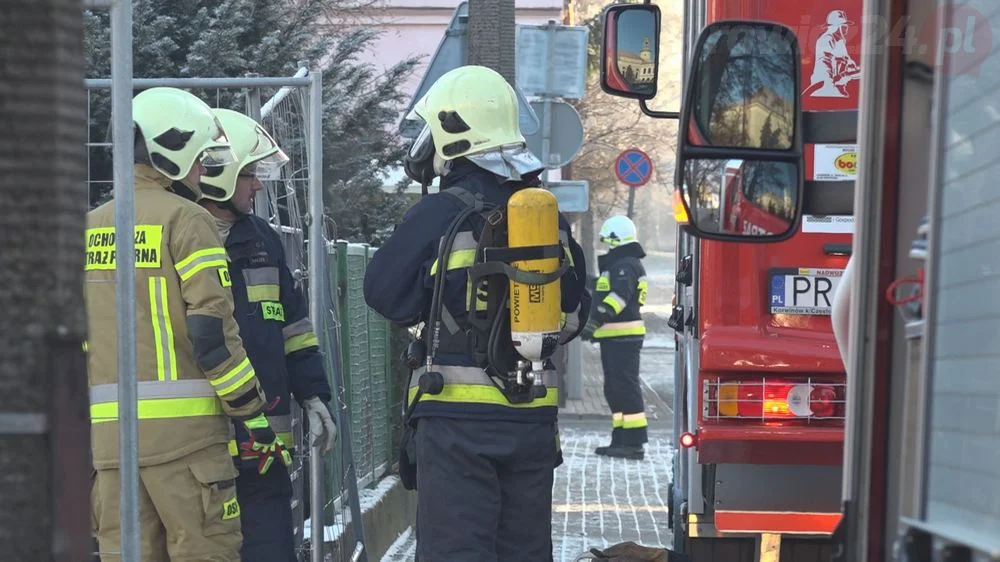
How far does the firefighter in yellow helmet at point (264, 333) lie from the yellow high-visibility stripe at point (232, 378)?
294mm

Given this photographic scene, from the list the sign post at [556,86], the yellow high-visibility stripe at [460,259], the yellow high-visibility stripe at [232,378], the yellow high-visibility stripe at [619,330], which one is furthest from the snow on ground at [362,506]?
the yellow high-visibility stripe at [619,330]

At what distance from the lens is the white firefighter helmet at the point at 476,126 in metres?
4.75

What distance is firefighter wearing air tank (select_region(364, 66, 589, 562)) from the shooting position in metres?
4.47

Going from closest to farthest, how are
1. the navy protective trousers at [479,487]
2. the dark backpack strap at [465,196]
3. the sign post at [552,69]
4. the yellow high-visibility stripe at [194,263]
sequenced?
the yellow high-visibility stripe at [194,263] → the navy protective trousers at [479,487] → the dark backpack strap at [465,196] → the sign post at [552,69]

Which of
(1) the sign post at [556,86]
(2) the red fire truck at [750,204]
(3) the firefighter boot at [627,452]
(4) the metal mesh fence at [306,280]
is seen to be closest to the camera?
(2) the red fire truck at [750,204]

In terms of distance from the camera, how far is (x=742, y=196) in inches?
130

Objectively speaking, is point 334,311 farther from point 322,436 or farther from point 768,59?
point 768,59

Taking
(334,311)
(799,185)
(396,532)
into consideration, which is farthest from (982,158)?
(396,532)

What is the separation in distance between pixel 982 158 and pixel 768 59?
3.29 feet

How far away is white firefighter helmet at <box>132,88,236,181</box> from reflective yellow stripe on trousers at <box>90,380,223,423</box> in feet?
2.23

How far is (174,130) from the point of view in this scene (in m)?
4.58

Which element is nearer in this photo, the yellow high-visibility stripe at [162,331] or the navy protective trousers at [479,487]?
the yellow high-visibility stripe at [162,331]

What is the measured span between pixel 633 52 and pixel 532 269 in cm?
120

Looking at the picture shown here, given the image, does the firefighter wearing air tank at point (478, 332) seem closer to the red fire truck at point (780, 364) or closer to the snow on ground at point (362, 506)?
the red fire truck at point (780, 364)
